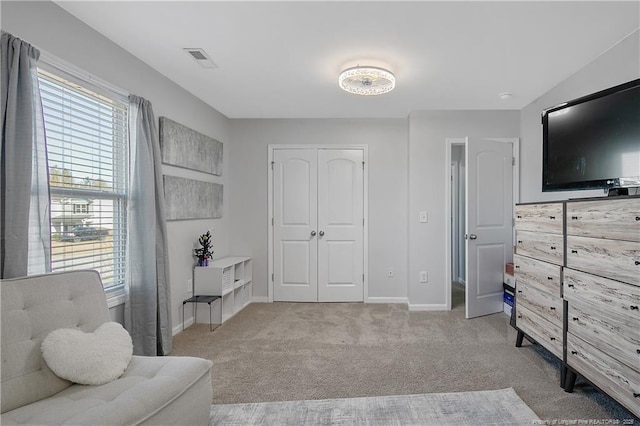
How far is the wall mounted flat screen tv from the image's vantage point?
1949mm

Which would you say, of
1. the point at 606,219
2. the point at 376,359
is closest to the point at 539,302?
the point at 606,219

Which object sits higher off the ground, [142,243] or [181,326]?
[142,243]

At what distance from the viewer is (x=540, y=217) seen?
2430mm

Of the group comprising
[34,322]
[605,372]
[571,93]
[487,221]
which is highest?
[571,93]

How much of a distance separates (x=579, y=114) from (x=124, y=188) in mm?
3265

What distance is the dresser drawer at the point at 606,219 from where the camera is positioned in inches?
65.7

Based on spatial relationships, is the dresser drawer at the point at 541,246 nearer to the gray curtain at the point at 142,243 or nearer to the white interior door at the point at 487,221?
the white interior door at the point at 487,221

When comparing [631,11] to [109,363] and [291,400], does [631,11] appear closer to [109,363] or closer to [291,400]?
[291,400]

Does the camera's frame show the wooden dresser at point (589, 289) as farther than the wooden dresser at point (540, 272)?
No

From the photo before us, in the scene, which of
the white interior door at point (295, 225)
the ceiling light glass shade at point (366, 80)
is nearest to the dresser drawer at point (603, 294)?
the ceiling light glass shade at point (366, 80)

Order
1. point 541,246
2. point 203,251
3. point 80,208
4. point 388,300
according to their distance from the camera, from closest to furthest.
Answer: point 80,208 < point 541,246 < point 203,251 < point 388,300

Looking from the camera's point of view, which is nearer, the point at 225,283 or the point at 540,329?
the point at 540,329

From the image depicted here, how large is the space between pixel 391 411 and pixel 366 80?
93.2 inches

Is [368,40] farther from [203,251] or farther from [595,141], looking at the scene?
[203,251]
